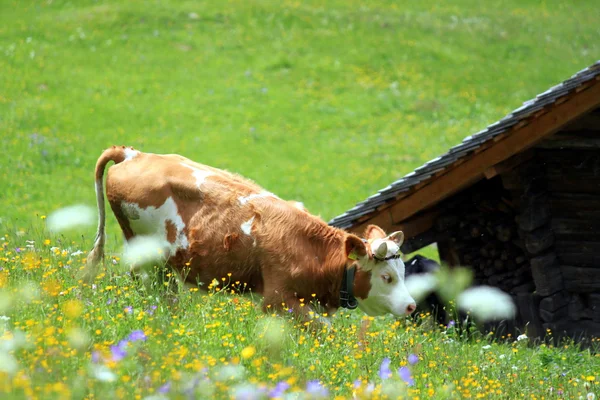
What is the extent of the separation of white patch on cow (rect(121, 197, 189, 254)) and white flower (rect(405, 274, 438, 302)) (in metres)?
3.14

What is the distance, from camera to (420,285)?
1016 centimetres

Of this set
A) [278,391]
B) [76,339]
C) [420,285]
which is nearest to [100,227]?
[76,339]

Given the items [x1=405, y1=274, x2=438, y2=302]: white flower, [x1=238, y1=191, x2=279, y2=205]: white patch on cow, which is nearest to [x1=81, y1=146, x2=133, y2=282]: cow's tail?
[x1=238, y1=191, x2=279, y2=205]: white patch on cow

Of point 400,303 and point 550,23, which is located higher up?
point 400,303

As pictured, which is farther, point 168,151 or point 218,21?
point 218,21

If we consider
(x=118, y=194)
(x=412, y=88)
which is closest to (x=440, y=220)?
(x=118, y=194)

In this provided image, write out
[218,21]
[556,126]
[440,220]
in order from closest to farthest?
[556,126] < [440,220] < [218,21]

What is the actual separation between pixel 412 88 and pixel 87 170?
10.9m

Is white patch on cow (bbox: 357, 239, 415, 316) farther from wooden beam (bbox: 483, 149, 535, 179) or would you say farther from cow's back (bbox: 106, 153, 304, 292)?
wooden beam (bbox: 483, 149, 535, 179)

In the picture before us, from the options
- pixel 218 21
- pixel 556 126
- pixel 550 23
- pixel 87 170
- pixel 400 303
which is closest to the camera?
pixel 400 303

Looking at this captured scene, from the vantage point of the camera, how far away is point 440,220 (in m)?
11.5

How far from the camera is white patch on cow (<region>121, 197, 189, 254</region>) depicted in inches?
313

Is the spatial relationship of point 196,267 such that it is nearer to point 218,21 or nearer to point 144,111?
point 144,111

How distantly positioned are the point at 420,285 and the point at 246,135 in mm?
14780
